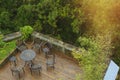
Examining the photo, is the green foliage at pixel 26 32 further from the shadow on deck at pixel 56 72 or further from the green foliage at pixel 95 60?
the green foliage at pixel 95 60

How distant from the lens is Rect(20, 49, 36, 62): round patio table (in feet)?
53.8

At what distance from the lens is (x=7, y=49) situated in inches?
716

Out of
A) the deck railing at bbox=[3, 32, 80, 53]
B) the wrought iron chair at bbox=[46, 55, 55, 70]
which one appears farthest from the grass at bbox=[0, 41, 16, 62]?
the wrought iron chair at bbox=[46, 55, 55, 70]

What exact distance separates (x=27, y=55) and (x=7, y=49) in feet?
6.94

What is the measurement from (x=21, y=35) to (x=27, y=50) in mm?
2486

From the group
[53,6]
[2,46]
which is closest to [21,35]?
[2,46]

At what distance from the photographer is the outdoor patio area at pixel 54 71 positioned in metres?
15.9

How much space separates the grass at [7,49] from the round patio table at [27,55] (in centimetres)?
141

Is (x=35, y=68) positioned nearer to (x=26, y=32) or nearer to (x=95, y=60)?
(x=26, y=32)

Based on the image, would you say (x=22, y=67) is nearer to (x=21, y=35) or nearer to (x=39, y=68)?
(x=39, y=68)

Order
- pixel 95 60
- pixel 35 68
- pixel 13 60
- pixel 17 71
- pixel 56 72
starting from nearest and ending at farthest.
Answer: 1. pixel 95 60
2. pixel 17 71
3. pixel 35 68
4. pixel 56 72
5. pixel 13 60

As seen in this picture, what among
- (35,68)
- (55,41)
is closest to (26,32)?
(55,41)

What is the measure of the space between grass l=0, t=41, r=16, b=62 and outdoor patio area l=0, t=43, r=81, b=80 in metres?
0.69

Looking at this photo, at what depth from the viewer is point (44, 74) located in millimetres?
16156
